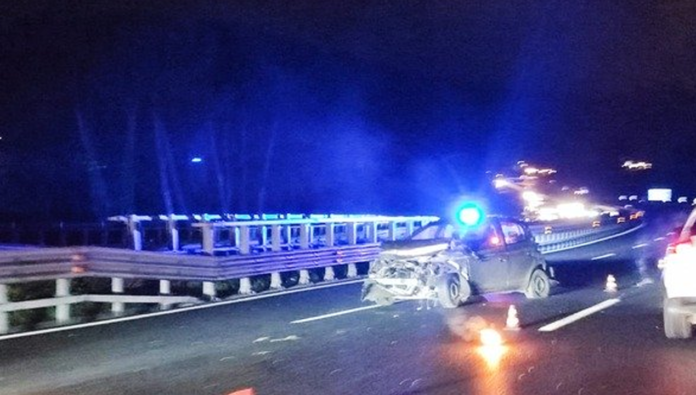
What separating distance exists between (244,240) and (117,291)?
4.88m

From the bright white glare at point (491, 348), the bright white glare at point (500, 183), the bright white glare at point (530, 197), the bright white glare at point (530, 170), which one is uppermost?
the bright white glare at point (530, 170)

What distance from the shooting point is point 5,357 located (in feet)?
37.4

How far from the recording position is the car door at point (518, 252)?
17.5 metres

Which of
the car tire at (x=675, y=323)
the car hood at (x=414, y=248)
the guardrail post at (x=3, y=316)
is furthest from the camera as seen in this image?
the car hood at (x=414, y=248)

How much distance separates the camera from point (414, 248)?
16.3 meters

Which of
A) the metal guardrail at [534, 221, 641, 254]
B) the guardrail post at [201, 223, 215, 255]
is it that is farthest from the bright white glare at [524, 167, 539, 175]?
the guardrail post at [201, 223, 215, 255]

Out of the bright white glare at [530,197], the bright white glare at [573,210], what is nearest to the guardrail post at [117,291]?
the bright white glare at [530,197]

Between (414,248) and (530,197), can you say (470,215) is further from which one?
(530,197)

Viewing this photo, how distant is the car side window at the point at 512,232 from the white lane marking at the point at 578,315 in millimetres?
1907

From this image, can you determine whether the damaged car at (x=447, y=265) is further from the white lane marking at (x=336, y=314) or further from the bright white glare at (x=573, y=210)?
the bright white glare at (x=573, y=210)

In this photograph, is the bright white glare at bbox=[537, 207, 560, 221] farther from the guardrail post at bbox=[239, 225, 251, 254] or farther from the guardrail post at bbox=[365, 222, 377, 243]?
the guardrail post at bbox=[239, 225, 251, 254]

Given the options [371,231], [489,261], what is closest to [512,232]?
[489,261]

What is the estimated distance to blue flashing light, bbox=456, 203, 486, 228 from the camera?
17.3m

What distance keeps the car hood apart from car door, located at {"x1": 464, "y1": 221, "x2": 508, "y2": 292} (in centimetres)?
59
